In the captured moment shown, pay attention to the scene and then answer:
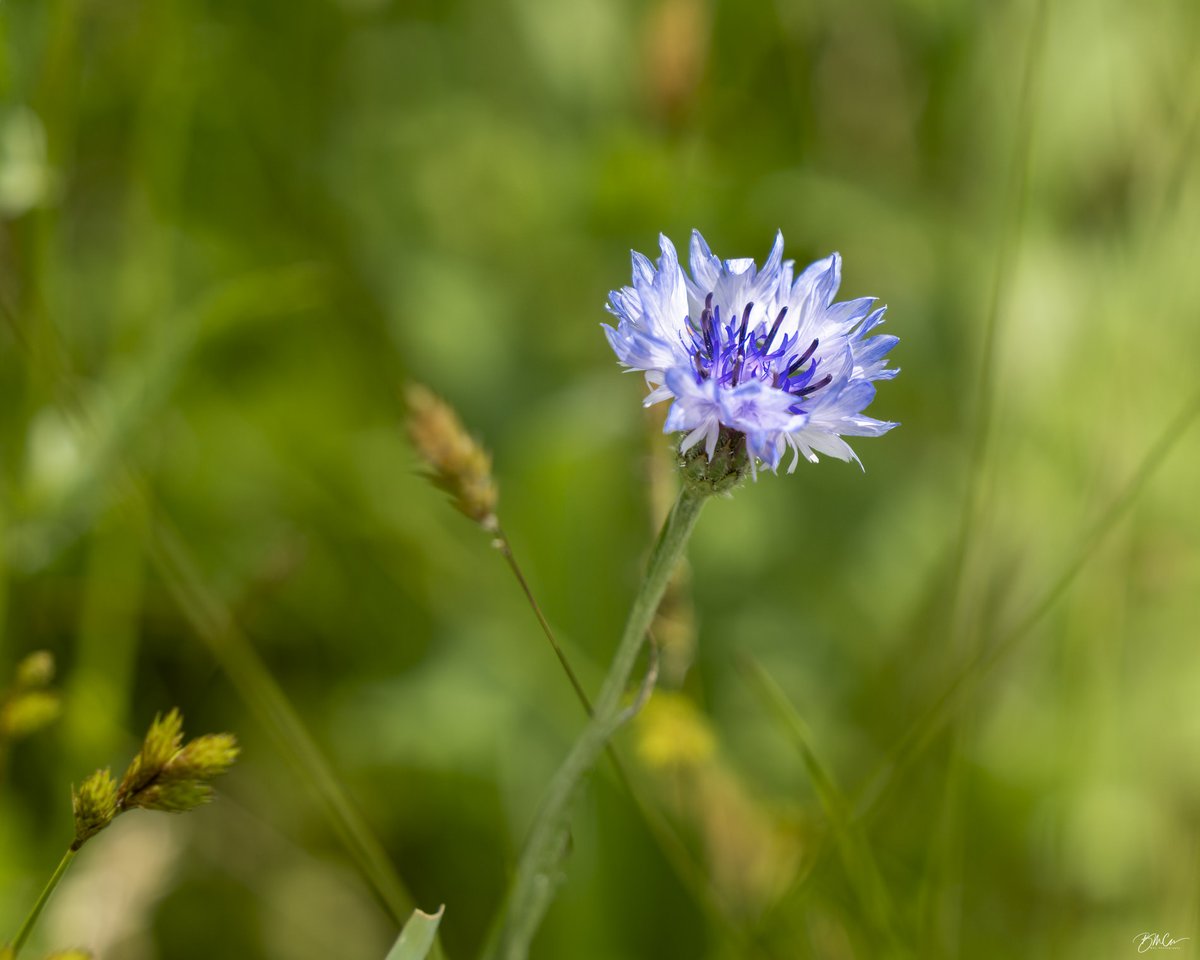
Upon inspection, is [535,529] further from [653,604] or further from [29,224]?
[653,604]

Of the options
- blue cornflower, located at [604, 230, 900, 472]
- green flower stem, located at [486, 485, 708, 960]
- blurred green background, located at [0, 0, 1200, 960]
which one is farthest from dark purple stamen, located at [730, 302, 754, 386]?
blurred green background, located at [0, 0, 1200, 960]

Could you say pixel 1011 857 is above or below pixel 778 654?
below

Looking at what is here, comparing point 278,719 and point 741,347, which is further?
point 278,719

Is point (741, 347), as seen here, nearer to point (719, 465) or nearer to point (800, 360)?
point (800, 360)

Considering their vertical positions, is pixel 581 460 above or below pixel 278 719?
below

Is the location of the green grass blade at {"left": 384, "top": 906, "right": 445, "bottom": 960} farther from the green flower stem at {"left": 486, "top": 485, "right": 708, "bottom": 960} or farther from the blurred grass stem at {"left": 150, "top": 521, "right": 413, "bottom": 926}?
the blurred grass stem at {"left": 150, "top": 521, "right": 413, "bottom": 926}

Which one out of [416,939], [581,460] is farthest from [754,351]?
[581,460]

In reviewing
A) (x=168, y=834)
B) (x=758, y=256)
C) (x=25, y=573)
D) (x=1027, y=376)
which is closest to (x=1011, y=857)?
(x=1027, y=376)
